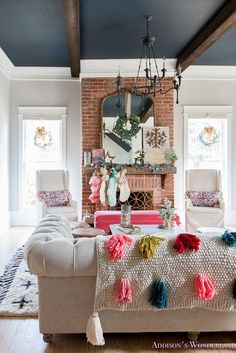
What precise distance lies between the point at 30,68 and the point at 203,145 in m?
3.84

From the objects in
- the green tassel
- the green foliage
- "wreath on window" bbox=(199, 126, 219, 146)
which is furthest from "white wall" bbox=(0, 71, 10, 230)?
the green tassel

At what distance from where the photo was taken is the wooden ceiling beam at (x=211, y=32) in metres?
4.09

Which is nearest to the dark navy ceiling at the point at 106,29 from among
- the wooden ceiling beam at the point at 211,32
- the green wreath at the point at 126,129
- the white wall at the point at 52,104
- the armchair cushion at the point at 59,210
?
the wooden ceiling beam at the point at 211,32

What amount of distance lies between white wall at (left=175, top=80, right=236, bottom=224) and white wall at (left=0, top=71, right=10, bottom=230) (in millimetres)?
3387

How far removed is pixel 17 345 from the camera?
85.7 inches

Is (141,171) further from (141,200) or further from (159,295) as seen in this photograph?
(159,295)

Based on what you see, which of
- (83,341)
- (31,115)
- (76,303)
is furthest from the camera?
(31,115)

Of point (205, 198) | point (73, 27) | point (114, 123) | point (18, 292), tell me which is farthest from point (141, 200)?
point (18, 292)

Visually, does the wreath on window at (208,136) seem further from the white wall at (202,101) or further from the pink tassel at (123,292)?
the pink tassel at (123,292)

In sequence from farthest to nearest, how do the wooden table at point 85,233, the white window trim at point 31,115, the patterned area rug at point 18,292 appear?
the white window trim at point 31,115 < the wooden table at point 85,233 < the patterned area rug at point 18,292

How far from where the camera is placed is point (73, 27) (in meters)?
4.27

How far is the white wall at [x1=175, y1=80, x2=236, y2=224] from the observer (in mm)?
6703

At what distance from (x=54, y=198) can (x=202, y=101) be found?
3.58 metres

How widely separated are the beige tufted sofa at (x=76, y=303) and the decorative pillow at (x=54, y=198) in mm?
3759
